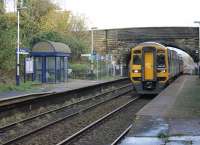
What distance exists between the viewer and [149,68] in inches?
1105

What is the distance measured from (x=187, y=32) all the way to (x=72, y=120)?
228ft

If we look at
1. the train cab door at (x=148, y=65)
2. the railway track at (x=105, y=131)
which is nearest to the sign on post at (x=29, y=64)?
the train cab door at (x=148, y=65)

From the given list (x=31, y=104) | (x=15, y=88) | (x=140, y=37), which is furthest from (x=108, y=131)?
(x=140, y=37)

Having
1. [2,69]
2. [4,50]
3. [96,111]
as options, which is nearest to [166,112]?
[96,111]

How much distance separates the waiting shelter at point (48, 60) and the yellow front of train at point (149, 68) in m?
12.1

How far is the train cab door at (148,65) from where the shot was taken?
1101 inches

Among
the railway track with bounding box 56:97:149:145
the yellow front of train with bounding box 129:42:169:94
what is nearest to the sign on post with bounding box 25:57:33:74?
the yellow front of train with bounding box 129:42:169:94

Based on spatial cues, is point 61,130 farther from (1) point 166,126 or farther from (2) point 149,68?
(2) point 149,68

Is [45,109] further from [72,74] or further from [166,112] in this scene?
[72,74]

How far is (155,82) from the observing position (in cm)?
2828

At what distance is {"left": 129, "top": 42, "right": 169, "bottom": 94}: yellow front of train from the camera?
92.0ft

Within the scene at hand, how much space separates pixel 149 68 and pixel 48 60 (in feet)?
45.5

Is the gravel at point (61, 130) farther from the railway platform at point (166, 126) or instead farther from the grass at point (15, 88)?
the grass at point (15, 88)

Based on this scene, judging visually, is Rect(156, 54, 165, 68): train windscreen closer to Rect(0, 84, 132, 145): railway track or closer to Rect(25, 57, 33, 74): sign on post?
Rect(0, 84, 132, 145): railway track
